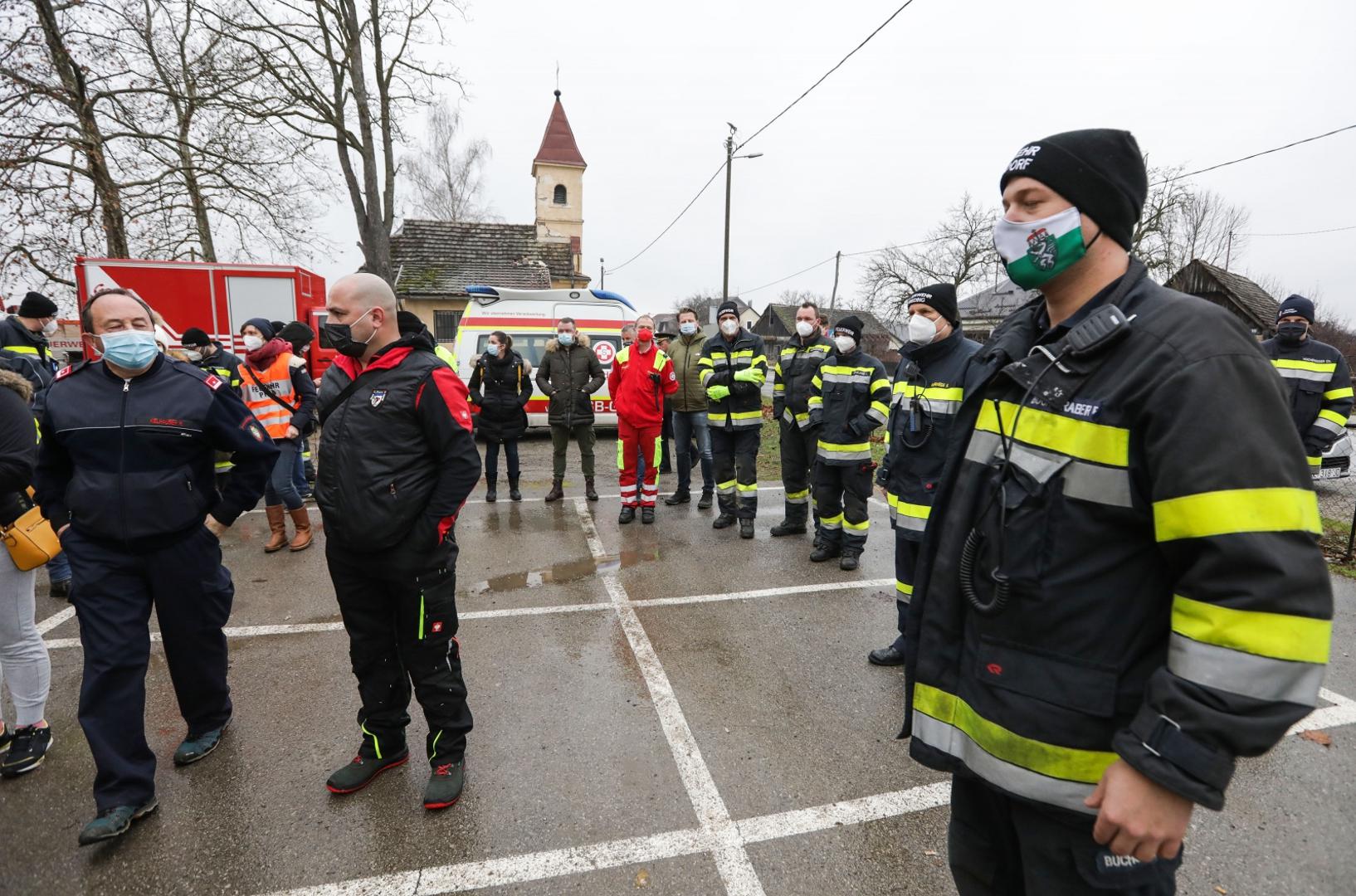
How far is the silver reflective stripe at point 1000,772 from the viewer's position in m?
1.29

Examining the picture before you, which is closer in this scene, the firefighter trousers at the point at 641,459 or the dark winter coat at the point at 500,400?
the firefighter trousers at the point at 641,459

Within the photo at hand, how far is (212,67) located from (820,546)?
59.7 ft

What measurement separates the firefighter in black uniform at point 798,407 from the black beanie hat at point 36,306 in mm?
6593

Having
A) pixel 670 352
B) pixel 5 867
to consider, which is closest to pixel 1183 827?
pixel 5 867

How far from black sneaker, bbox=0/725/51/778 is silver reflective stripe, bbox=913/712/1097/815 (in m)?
3.85

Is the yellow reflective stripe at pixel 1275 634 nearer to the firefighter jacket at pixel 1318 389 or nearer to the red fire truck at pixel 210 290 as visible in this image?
the firefighter jacket at pixel 1318 389

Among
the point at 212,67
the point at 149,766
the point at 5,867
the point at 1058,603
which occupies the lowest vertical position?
the point at 5,867

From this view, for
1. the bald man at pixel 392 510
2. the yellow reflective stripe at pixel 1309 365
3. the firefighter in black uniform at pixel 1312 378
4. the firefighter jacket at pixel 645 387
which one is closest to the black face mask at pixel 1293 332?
the firefighter in black uniform at pixel 1312 378

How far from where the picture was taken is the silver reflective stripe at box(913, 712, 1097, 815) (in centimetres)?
129

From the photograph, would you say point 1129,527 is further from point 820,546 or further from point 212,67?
point 212,67

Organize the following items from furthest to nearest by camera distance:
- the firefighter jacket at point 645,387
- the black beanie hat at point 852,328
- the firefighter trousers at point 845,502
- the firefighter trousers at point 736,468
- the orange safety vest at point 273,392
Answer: the firefighter jacket at point 645,387, the firefighter trousers at point 736,468, the orange safety vest at point 273,392, the firefighter trousers at point 845,502, the black beanie hat at point 852,328

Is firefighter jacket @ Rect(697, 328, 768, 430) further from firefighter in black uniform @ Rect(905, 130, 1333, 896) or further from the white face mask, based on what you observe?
firefighter in black uniform @ Rect(905, 130, 1333, 896)

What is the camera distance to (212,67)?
15141 mm

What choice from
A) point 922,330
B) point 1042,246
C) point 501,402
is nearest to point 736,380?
point 922,330
